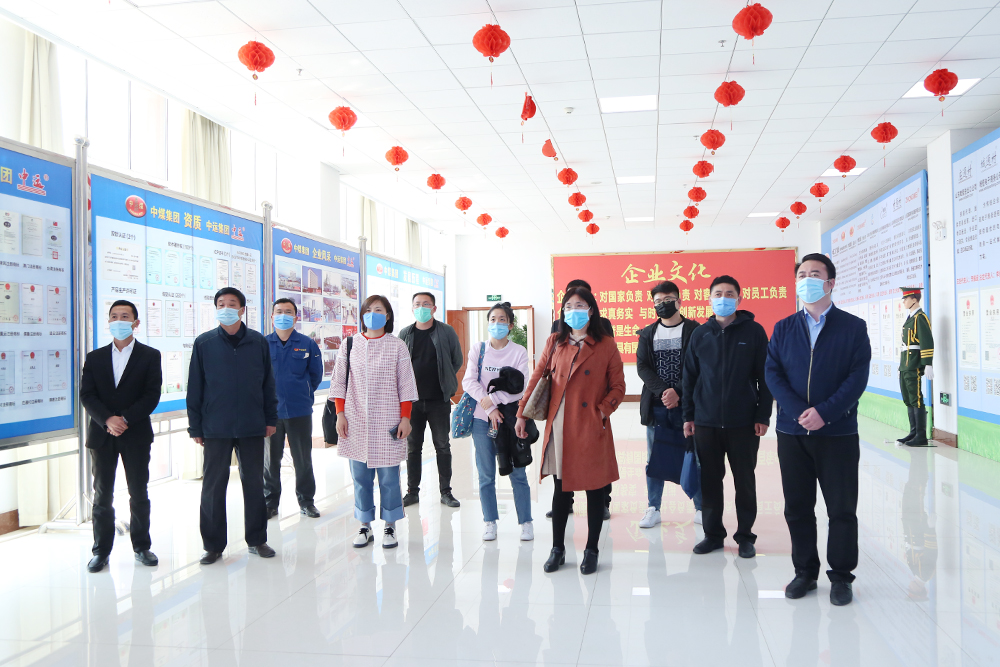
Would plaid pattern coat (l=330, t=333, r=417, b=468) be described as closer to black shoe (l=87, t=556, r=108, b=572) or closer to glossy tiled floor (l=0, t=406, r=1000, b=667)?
glossy tiled floor (l=0, t=406, r=1000, b=667)

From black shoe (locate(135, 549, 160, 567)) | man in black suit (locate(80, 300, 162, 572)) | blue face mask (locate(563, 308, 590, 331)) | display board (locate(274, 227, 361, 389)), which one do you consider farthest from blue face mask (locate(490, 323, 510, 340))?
display board (locate(274, 227, 361, 389))

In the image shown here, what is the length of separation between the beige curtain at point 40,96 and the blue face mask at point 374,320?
2.81m

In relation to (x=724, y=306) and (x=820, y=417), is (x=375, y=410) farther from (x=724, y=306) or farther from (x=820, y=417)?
(x=820, y=417)

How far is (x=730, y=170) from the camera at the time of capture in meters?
8.73

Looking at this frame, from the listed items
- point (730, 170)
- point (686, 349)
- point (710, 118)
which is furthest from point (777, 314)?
point (686, 349)

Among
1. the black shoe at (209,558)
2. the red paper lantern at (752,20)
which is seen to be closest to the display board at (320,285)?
the black shoe at (209,558)

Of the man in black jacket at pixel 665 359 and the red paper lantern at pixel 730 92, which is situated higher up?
the red paper lantern at pixel 730 92

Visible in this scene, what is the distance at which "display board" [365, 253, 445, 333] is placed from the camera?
24.0 feet

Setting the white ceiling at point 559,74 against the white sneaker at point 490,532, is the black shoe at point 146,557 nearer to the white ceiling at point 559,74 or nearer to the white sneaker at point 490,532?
the white sneaker at point 490,532

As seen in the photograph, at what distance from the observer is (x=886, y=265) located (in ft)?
30.1

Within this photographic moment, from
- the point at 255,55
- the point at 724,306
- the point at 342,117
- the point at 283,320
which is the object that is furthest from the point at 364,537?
the point at 342,117

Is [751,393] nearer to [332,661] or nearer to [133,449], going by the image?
[332,661]

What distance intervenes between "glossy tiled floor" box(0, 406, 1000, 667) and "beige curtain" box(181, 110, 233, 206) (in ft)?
11.0

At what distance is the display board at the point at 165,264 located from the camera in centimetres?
397
